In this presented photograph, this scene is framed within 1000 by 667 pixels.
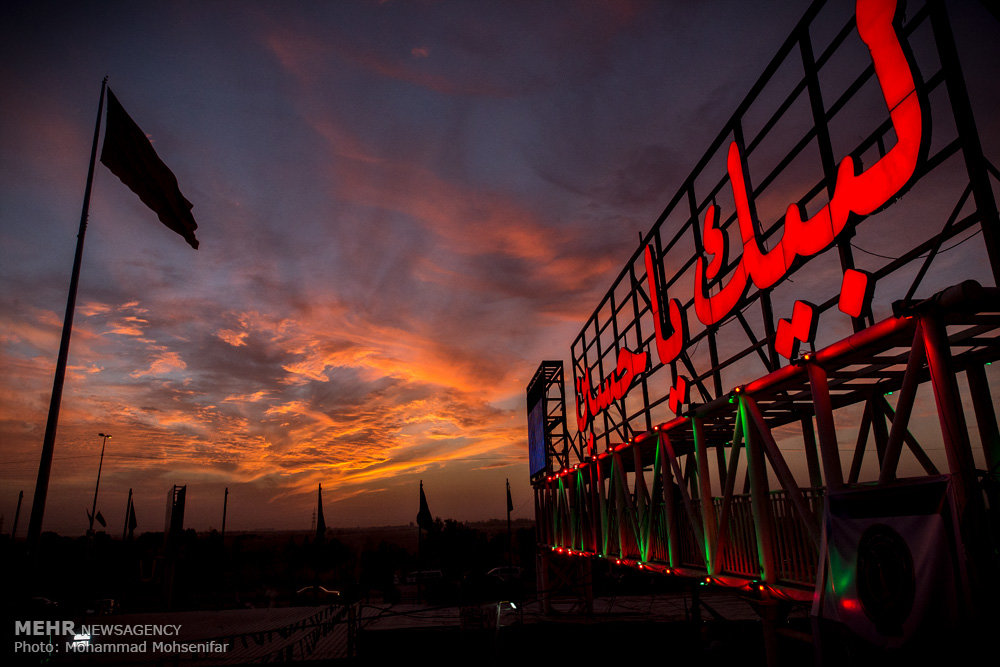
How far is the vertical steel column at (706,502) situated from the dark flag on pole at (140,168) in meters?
12.8

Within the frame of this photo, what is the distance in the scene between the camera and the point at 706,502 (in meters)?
11.2

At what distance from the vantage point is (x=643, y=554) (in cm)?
1408

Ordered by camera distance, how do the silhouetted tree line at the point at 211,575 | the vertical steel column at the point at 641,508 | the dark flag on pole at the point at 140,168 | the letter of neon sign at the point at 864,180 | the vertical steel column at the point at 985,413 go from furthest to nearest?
1. the silhouetted tree line at the point at 211,575
2. the vertical steel column at the point at 641,508
3. the dark flag on pole at the point at 140,168
4. the vertical steel column at the point at 985,413
5. the letter of neon sign at the point at 864,180

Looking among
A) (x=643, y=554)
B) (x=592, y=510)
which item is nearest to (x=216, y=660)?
(x=592, y=510)

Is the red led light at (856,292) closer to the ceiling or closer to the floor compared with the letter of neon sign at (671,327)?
closer to the floor

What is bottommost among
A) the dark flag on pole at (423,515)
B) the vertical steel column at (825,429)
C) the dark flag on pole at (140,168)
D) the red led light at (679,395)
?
the dark flag on pole at (423,515)

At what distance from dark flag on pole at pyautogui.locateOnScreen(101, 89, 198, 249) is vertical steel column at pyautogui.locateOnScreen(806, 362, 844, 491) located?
14.0 metres

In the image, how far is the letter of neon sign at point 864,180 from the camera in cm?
677

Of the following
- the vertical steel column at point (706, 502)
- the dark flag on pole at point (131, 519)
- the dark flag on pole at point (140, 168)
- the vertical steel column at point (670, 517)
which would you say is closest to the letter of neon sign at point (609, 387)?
the vertical steel column at point (670, 517)

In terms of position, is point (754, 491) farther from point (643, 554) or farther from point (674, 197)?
point (674, 197)

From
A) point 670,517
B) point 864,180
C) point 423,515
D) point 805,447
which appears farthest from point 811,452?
point 423,515

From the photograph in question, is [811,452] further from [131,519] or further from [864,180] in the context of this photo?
[131,519]

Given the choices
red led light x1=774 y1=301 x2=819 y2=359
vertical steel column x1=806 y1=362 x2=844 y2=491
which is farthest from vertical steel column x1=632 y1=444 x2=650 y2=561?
vertical steel column x1=806 y1=362 x2=844 y2=491

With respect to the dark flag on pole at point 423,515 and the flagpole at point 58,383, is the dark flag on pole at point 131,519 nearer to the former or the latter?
the dark flag on pole at point 423,515
